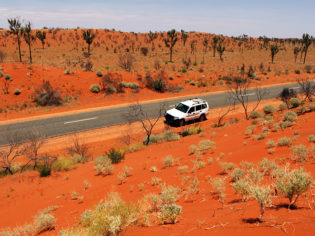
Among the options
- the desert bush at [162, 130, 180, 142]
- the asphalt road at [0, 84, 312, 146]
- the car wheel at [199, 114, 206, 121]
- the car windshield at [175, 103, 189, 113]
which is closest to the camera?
the desert bush at [162, 130, 180, 142]

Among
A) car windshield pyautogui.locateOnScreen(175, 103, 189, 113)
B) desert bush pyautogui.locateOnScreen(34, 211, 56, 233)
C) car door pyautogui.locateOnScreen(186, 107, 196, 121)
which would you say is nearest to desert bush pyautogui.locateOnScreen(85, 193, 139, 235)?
desert bush pyautogui.locateOnScreen(34, 211, 56, 233)

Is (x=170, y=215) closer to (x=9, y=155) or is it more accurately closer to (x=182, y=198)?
(x=182, y=198)

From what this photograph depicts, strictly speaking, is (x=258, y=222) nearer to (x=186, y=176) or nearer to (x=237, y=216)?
(x=237, y=216)

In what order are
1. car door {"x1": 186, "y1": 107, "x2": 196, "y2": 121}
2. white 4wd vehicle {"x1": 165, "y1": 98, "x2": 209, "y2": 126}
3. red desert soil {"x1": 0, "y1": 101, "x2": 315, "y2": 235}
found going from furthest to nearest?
car door {"x1": 186, "y1": 107, "x2": 196, "y2": 121} < white 4wd vehicle {"x1": 165, "y1": 98, "x2": 209, "y2": 126} < red desert soil {"x1": 0, "y1": 101, "x2": 315, "y2": 235}

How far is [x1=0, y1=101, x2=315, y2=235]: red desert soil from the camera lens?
14.4 ft

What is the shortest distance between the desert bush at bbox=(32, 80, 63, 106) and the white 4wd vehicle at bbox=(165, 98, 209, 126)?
561 inches

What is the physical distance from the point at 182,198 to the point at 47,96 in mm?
24250

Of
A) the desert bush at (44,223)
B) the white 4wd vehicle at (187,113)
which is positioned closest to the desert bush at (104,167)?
the desert bush at (44,223)

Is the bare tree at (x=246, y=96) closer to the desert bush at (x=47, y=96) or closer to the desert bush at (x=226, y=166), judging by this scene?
the desert bush at (x=226, y=166)

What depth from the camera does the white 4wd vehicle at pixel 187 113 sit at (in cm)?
1942

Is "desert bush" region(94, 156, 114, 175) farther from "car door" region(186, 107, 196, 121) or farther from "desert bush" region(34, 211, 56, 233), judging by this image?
"car door" region(186, 107, 196, 121)

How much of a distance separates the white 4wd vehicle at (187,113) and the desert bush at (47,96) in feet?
46.8

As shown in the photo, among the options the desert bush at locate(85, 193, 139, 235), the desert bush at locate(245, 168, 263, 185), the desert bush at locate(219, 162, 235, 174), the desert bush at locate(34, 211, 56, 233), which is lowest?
the desert bush at locate(34, 211, 56, 233)

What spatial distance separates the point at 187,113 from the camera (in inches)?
774
